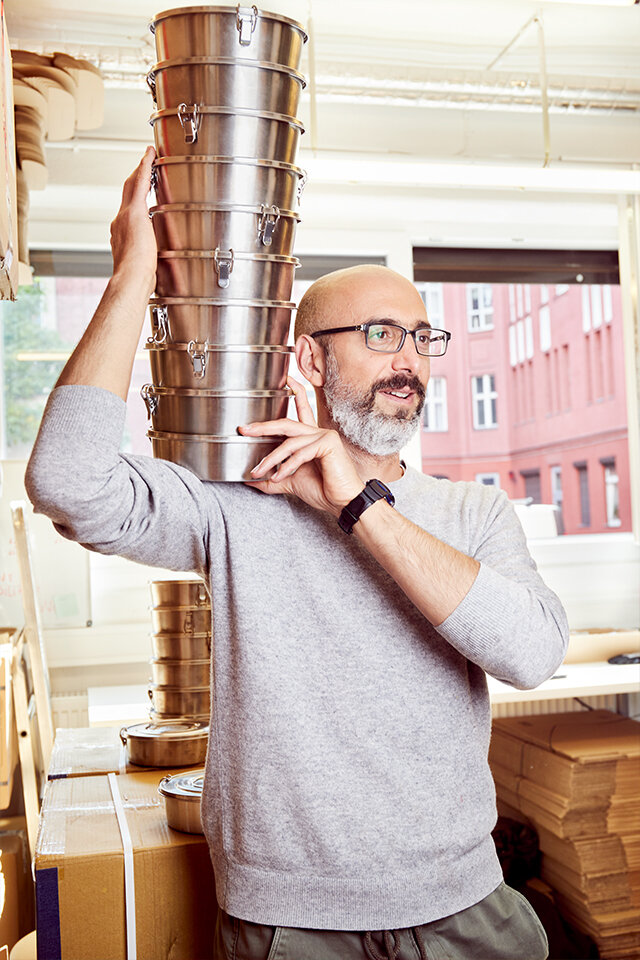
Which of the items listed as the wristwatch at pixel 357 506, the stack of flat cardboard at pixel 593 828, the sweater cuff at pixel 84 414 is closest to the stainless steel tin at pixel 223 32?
the sweater cuff at pixel 84 414

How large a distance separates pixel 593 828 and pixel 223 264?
2811 millimetres

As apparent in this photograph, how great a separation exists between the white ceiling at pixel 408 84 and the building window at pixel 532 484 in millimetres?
3000

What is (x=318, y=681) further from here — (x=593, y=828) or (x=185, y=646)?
(x=593, y=828)

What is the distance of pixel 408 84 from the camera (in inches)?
155

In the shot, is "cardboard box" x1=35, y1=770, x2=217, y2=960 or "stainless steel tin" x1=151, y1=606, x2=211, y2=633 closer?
"cardboard box" x1=35, y1=770, x2=217, y2=960

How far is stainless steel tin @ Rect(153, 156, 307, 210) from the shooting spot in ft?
4.39

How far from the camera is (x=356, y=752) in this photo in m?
1.36

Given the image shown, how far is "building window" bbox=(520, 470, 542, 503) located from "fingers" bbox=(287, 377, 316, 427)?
18.4ft

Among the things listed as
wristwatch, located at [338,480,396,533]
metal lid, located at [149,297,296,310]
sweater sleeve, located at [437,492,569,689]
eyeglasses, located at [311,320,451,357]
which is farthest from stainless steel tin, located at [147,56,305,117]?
sweater sleeve, located at [437,492,569,689]

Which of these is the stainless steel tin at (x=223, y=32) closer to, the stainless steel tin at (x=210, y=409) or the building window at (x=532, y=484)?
the stainless steel tin at (x=210, y=409)

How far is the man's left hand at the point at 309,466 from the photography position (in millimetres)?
1378

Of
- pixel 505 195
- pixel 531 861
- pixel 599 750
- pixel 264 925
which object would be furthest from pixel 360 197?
pixel 264 925

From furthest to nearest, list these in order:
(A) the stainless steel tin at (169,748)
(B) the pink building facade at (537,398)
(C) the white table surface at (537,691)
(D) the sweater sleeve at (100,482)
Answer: (B) the pink building facade at (537,398) < (C) the white table surface at (537,691) < (A) the stainless steel tin at (169,748) < (D) the sweater sleeve at (100,482)

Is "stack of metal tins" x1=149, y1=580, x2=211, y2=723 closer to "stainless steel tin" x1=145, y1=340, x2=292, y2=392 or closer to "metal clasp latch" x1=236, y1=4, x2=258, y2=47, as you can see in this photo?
"stainless steel tin" x1=145, y1=340, x2=292, y2=392
